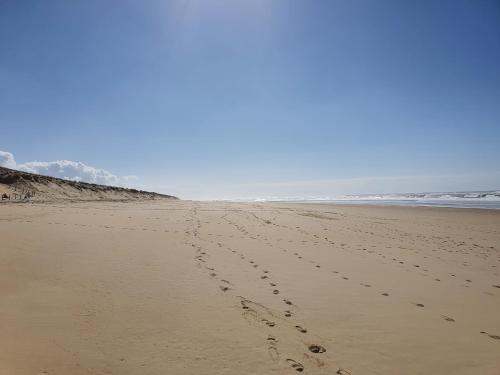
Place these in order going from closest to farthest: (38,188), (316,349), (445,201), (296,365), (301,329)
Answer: (296,365), (316,349), (301,329), (38,188), (445,201)

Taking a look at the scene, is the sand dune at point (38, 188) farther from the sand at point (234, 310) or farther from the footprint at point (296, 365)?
the footprint at point (296, 365)

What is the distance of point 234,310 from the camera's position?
4559 mm

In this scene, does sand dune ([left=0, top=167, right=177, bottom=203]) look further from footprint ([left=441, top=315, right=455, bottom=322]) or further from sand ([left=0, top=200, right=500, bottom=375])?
footprint ([left=441, top=315, right=455, bottom=322])

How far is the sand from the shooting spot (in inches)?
128

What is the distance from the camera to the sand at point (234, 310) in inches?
128

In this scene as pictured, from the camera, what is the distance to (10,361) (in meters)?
2.91

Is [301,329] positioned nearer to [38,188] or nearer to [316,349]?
[316,349]

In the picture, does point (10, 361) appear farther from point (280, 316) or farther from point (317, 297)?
point (317, 297)

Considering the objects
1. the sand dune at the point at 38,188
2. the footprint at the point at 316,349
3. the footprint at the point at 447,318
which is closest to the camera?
the footprint at the point at 316,349

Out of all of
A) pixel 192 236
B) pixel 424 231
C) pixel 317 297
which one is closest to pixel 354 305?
pixel 317 297

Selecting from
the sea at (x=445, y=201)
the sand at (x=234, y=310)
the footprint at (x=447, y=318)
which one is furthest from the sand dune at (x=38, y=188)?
the sea at (x=445, y=201)

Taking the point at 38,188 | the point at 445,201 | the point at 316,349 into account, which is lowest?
the point at 316,349

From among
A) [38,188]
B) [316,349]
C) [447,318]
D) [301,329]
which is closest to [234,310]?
[301,329]

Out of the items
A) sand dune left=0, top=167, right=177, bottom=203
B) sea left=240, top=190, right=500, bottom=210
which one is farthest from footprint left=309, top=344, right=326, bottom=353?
sea left=240, top=190, right=500, bottom=210
